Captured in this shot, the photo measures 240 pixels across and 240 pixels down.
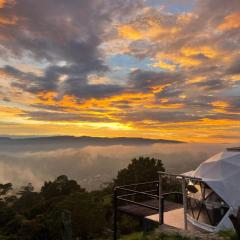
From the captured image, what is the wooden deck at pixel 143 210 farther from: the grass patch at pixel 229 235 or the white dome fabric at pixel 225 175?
the grass patch at pixel 229 235

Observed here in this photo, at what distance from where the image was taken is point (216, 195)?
47.0ft

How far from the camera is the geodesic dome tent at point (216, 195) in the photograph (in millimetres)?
13898

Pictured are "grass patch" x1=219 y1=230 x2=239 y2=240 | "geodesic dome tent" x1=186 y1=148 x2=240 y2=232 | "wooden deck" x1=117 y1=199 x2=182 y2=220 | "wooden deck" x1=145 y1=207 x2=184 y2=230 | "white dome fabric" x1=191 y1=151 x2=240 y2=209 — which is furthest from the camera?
"wooden deck" x1=117 y1=199 x2=182 y2=220

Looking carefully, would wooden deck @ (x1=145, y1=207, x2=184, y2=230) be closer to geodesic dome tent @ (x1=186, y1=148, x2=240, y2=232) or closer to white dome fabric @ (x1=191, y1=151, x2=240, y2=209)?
geodesic dome tent @ (x1=186, y1=148, x2=240, y2=232)

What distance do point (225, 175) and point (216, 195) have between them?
4.13 feet

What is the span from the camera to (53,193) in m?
54.6

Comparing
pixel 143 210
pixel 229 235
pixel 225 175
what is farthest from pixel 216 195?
pixel 143 210

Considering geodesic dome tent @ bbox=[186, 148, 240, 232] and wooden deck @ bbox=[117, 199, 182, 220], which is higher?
geodesic dome tent @ bbox=[186, 148, 240, 232]

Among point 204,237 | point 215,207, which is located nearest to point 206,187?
point 215,207

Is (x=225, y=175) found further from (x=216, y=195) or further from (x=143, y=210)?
(x=143, y=210)

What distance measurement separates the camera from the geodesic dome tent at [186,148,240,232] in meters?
13.9

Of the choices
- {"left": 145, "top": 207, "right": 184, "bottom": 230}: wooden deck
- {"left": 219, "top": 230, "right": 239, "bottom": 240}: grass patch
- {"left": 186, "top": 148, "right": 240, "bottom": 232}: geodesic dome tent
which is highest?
{"left": 186, "top": 148, "right": 240, "bottom": 232}: geodesic dome tent

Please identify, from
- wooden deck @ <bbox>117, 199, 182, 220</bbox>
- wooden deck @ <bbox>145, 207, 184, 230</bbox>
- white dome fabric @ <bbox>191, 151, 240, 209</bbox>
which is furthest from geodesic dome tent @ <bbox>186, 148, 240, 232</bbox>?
wooden deck @ <bbox>117, 199, 182, 220</bbox>

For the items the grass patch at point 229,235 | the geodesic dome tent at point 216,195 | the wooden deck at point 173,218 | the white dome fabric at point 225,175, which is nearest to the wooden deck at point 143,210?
the wooden deck at point 173,218
